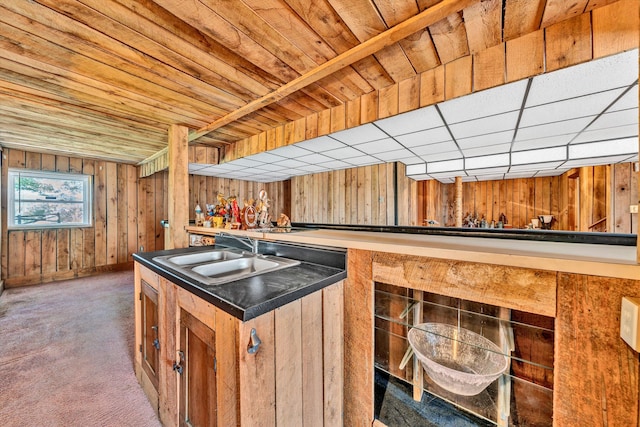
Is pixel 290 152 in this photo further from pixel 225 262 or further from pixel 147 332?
pixel 147 332

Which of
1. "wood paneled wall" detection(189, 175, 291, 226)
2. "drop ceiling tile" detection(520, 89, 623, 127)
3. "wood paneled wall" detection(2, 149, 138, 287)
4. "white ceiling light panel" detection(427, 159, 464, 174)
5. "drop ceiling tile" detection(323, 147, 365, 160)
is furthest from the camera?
"wood paneled wall" detection(189, 175, 291, 226)

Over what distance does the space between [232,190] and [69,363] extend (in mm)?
4128

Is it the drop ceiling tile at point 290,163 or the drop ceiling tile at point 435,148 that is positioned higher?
the drop ceiling tile at point 290,163

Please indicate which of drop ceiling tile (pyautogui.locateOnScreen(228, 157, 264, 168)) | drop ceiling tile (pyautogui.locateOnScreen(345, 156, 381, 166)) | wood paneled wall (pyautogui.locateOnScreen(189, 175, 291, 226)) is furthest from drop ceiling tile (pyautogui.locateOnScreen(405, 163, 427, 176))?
wood paneled wall (pyautogui.locateOnScreen(189, 175, 291, 226))

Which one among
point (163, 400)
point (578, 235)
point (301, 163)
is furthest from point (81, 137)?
point (578, 235)

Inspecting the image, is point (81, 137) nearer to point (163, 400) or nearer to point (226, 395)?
point (163, 400)

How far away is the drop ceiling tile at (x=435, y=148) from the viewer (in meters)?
2.71

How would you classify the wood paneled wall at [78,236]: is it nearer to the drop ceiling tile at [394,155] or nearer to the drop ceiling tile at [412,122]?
the drop ceiling tile at [394,155]


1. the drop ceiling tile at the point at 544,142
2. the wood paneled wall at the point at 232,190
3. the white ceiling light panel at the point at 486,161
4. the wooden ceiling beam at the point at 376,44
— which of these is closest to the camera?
the wooden ceiling beam at the point at 376,44

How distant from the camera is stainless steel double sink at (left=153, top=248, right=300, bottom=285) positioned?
141 centimetres

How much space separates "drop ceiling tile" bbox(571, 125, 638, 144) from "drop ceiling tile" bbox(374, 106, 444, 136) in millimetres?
1548

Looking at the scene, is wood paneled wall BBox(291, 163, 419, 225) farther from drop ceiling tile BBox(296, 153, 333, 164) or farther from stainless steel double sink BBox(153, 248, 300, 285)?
stainless steel double sink BBox(153, 248, 300, 285)

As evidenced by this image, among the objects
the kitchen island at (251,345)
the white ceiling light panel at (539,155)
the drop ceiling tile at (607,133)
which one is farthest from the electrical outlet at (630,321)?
the white ceiling light panel at (539,155)

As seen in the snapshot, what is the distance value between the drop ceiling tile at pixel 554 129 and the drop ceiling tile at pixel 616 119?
66mm
